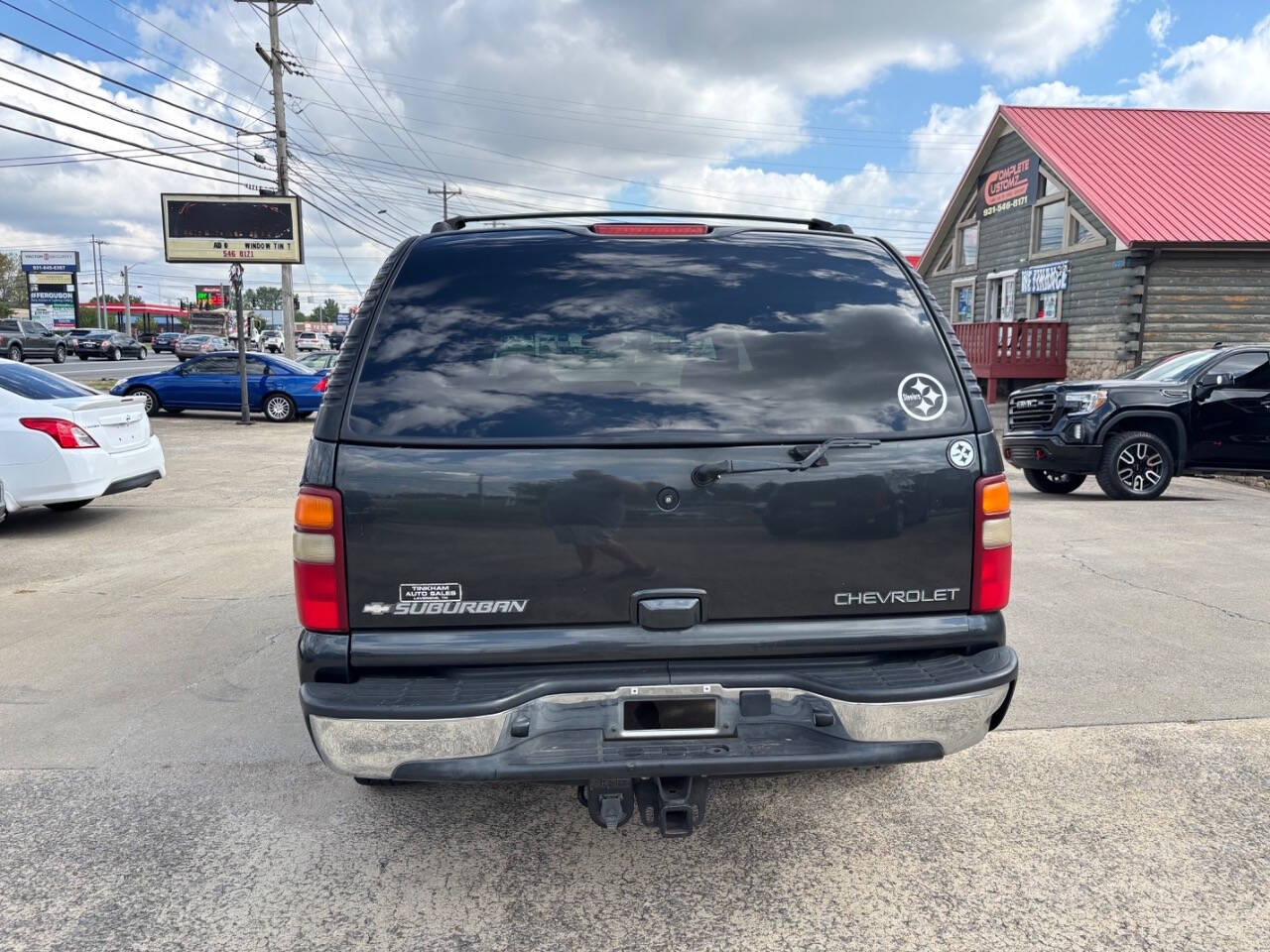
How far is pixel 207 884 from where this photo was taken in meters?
2.85

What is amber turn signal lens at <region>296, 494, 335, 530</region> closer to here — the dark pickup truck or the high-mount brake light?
the high-mount brake light

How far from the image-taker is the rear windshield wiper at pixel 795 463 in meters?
2.52

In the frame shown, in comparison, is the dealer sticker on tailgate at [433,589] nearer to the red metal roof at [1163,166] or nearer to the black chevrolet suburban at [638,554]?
the black chevrolet suburban at [638,554]

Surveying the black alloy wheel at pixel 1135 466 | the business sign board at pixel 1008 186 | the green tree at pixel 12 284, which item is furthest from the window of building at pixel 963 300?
the green tree at pixel 12 284

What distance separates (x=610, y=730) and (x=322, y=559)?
90 centimetres

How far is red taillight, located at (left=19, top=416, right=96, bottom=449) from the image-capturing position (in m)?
7.77

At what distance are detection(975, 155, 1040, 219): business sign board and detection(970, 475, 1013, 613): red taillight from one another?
22.5 m

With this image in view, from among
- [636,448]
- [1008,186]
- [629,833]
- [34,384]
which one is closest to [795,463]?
[636,448]

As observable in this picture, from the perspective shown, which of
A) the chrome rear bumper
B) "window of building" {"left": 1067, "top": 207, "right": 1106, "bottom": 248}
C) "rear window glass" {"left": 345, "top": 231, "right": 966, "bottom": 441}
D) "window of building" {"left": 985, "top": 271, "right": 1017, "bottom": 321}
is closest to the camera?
the chrome rear bumper

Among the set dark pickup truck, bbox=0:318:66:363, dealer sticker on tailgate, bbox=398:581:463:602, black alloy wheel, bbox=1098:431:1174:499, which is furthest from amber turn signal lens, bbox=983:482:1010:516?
dark pickup truck, bbox=0:318:66:363

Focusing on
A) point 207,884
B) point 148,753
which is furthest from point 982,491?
point 148,753

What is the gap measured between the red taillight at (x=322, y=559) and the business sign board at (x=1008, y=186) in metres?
23.4

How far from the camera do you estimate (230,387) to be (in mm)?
20438

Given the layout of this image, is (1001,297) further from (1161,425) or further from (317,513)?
(317,513)
